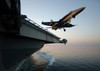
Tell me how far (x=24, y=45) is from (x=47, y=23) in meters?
36.0

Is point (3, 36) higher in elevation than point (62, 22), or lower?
lower

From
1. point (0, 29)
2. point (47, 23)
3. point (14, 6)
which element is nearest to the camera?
point (14, 6)

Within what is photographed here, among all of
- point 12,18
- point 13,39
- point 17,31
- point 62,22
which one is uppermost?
point 62,22

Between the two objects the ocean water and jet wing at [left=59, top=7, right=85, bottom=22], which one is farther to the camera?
jet wing at [left=59, top=7, right=85, bottom=22]

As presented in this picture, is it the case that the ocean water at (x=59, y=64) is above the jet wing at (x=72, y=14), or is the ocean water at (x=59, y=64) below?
below

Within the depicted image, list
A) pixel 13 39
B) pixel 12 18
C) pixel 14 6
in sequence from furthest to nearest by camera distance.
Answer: pixel 13 39 < pixel 12 18 < pixel 14 6

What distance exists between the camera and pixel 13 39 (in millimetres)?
13164

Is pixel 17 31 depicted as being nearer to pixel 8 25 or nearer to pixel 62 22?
pixel 8 25

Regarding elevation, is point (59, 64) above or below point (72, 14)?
below

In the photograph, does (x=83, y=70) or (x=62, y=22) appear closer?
(x=83, y=70)

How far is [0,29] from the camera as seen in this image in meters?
8.63

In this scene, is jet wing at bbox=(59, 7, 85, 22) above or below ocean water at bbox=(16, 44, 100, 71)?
above

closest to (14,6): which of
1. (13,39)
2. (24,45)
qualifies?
(13,39)

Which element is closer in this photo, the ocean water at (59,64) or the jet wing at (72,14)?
the ocean water at (59,64)
